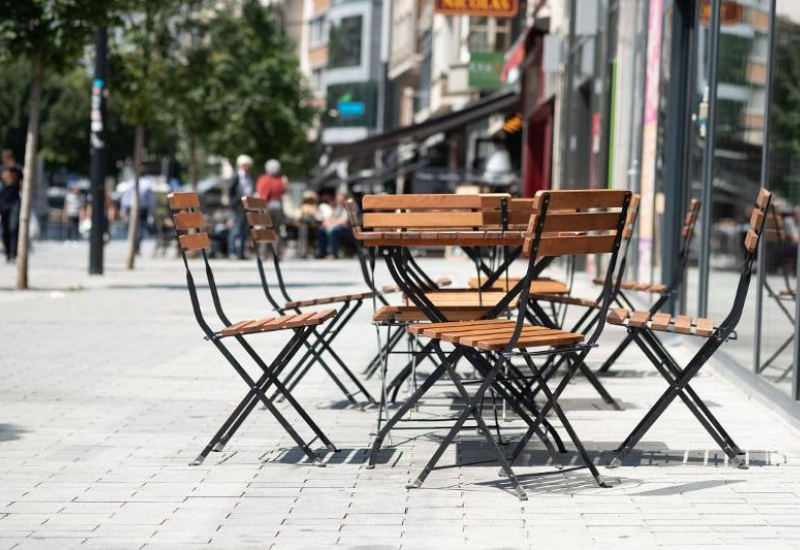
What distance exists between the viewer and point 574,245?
640 cm

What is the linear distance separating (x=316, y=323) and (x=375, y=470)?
2.33 feet

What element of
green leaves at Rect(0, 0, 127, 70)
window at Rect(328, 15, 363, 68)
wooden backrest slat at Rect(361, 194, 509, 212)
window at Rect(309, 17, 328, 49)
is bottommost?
wooden backrest slat at Rect(361, 194, 509, 212)

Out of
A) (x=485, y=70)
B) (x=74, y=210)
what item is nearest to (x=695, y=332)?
(x=485, y=70)

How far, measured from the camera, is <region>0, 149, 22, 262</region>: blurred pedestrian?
25953 millimetres

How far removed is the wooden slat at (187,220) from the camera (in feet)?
23.0

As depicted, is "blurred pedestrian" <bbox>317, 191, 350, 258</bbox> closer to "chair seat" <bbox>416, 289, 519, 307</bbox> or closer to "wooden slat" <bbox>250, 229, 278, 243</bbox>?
"wooden slat" <bbox>250, 229, 278, 243</bbox>

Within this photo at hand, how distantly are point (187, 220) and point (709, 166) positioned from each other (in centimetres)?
552

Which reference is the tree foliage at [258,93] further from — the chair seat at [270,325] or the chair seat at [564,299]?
the chair seat at [270,325]

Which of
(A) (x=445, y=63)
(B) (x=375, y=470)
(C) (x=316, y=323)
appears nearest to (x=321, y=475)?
(B) (x=375, y=470)

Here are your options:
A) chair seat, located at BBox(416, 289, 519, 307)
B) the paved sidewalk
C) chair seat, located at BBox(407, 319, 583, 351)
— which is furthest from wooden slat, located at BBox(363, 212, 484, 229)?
the paved sidewalk

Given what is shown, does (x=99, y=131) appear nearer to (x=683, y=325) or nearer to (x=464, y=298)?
(x=464, y=298)

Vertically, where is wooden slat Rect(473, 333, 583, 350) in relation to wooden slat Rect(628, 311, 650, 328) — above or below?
below

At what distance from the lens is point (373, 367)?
1008 centimetres

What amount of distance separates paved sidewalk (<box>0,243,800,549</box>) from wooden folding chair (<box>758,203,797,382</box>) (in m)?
0.31
